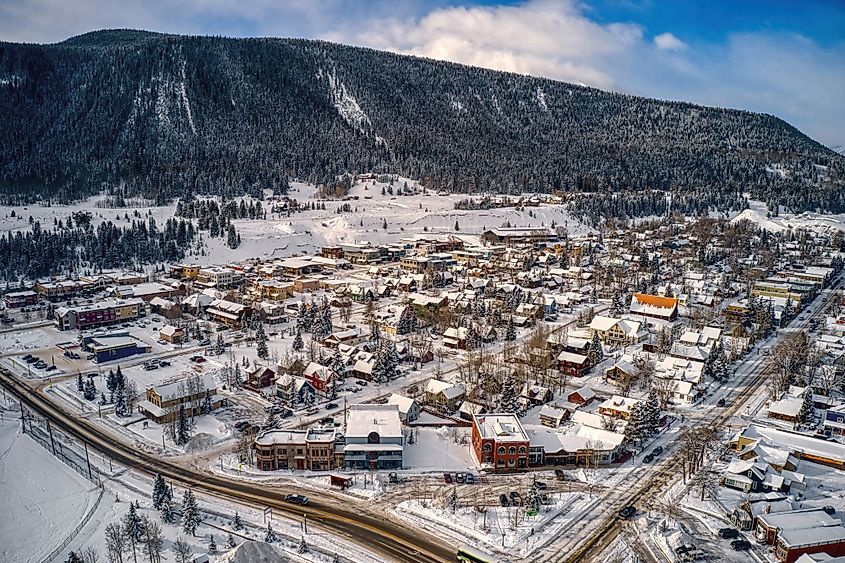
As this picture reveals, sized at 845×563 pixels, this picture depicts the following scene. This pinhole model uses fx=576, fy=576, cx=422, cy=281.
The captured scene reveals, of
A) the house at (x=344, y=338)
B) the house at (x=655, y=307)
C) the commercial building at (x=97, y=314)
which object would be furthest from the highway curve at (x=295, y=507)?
the house at (x=655, y=307)

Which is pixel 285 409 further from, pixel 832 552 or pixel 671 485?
pixel 832 552

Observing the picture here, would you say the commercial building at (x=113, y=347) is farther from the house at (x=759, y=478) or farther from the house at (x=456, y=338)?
the house at (x=759, y=478)

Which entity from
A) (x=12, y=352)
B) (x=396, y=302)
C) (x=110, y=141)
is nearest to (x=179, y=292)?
(x=12, y=352)

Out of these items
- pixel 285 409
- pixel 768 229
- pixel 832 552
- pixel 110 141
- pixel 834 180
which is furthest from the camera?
pixel 834 180

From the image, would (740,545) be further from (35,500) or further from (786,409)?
(35,500)

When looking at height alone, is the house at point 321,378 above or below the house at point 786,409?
below

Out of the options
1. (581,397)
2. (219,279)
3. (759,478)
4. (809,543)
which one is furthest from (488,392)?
(219,279)
